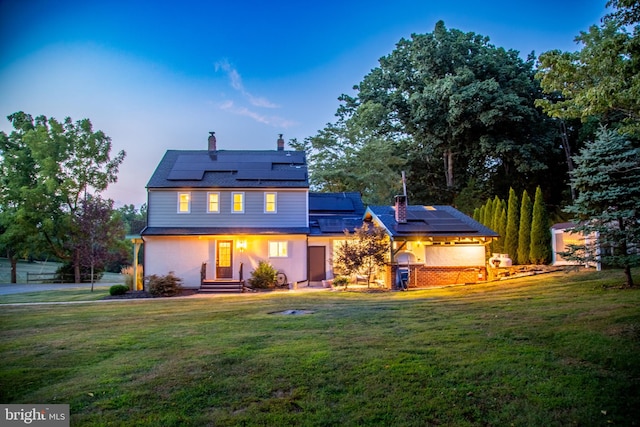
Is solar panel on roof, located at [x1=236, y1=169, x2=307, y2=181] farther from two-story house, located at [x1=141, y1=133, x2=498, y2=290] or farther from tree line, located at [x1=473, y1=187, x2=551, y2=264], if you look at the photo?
tree line, located at [x1=473, y1=187, x2=551, y2=264]

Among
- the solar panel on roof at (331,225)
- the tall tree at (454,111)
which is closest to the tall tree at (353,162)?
the tall tree at (454,111)

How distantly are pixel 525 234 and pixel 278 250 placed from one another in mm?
11862

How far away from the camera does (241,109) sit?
23.1 meters

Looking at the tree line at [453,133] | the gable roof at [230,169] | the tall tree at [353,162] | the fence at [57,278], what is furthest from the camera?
the tall tree at [353,162]

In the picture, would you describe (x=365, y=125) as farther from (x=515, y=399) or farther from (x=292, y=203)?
(x=515, y=399)

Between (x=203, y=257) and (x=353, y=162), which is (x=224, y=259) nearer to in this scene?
(x=203, y=257)

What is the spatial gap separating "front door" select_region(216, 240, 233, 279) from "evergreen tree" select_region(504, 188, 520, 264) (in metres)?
13.6

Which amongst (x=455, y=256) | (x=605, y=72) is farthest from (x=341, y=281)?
(x=605, y=72)

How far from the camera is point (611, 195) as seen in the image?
10.7 metres

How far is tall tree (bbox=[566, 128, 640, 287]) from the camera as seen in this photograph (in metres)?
10.5

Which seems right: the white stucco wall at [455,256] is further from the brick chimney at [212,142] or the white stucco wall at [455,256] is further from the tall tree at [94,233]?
the tall tree at [94,233]

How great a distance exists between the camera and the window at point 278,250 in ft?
64.4

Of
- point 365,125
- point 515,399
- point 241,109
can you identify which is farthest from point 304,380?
point 365,125

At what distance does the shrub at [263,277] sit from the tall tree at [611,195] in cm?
1184
